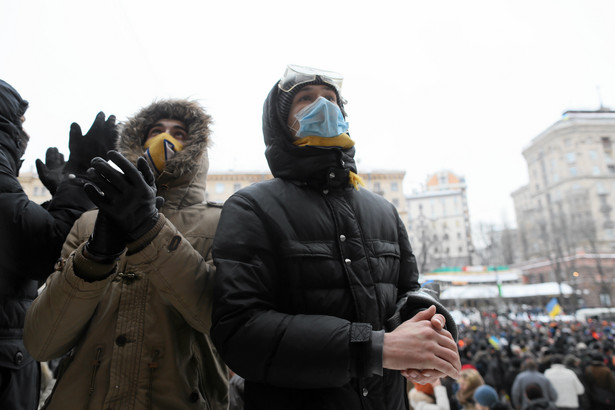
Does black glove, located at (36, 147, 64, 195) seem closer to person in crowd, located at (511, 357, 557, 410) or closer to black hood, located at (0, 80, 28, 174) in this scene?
black hood, located at (0, 80, 28, 174)

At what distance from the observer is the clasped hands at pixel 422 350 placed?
1357mm

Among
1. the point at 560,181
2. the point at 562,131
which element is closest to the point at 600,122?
the point at 562,131

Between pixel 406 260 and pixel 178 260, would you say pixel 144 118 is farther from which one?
pixel 406 260

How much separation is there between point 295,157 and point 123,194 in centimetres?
75

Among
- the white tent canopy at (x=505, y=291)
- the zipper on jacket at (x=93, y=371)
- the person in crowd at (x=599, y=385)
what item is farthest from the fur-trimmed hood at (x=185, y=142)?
the white tent canopy at (x=505, y=291)

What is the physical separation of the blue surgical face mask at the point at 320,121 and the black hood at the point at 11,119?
5.14 feet

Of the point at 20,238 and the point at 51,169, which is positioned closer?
the point at 20,238

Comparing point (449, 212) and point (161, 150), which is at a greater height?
point (449, 212)

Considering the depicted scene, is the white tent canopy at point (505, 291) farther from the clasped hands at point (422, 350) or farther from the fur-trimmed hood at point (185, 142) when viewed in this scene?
the clasped hands at point (422, 350)

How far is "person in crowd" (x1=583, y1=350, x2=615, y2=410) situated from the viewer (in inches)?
293

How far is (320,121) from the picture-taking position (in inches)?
73.5

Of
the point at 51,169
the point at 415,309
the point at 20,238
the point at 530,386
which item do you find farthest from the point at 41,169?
the point at 530,386

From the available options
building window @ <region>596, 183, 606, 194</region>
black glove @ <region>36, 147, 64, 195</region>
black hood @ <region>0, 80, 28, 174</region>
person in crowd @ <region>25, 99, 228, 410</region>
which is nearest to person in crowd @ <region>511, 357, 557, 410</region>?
person in crowd @ <region>25, 99, 228, 410</region>

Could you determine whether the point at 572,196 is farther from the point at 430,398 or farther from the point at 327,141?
the point at 327,141
